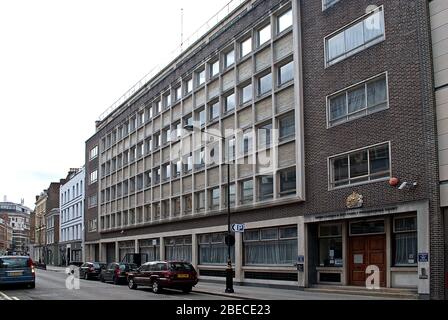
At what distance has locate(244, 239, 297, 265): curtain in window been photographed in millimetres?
27469

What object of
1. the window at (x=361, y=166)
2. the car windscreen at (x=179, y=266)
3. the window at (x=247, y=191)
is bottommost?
the car windscreen at (x=179, y=266)

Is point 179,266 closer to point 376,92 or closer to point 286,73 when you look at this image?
point 286,73

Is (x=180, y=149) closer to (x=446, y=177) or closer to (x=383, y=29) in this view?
(x=383, y=29)

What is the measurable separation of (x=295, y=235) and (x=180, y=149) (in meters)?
15.2

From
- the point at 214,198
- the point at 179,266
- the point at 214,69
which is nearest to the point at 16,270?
the point at 179,266

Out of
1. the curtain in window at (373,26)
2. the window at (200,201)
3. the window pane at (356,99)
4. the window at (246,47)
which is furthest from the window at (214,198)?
the curtain in window at (373,26)

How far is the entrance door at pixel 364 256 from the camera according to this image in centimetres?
2245

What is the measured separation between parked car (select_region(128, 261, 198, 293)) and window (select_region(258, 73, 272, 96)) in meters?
10.4

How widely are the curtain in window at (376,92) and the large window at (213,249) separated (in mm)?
13649

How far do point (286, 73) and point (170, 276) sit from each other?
38.1 ft

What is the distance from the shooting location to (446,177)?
19.3m

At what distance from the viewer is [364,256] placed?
2330 centimetres

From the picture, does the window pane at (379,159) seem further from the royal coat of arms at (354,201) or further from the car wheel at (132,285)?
the car wheel at (132,285)

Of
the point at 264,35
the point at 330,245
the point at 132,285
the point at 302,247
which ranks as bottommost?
the point at 132,285
